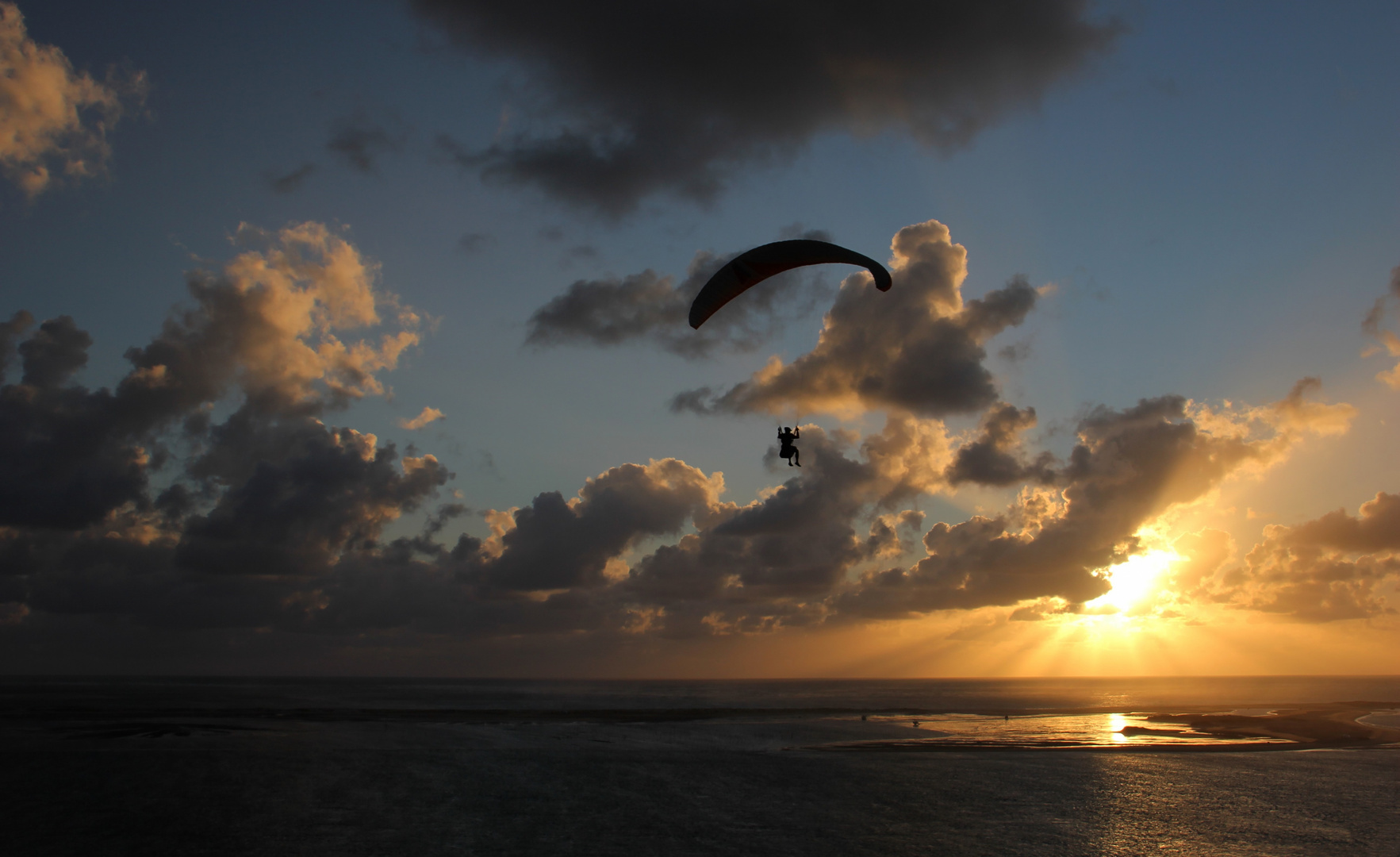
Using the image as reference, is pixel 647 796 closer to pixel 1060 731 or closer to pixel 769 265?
pixel 769 265

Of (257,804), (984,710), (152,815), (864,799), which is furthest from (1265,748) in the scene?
(152,815)

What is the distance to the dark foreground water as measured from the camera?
85.1 ft

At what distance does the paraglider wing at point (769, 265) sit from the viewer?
79.2 ft

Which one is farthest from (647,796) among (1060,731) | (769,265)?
(1060,731)

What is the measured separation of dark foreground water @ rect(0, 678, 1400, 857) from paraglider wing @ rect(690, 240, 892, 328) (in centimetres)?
1662

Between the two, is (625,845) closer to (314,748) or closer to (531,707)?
(314,748)

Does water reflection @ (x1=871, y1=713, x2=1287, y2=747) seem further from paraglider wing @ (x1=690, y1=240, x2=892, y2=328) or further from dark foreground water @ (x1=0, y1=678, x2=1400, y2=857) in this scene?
paraglider wing @ (x1=690, y1=240, x2=892, y2=328)

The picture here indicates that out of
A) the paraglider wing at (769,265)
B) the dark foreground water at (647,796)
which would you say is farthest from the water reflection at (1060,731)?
the paraglider wing at (769,265)

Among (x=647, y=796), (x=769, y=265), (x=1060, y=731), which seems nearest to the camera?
(x=769, y=265)

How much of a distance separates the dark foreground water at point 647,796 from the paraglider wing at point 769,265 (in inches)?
654

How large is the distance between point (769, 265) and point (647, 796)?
21.4 metres

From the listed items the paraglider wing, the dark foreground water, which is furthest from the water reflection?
the paraglider wing

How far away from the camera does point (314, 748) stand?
4675 centimetres

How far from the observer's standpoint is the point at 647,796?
3284 centimetres
